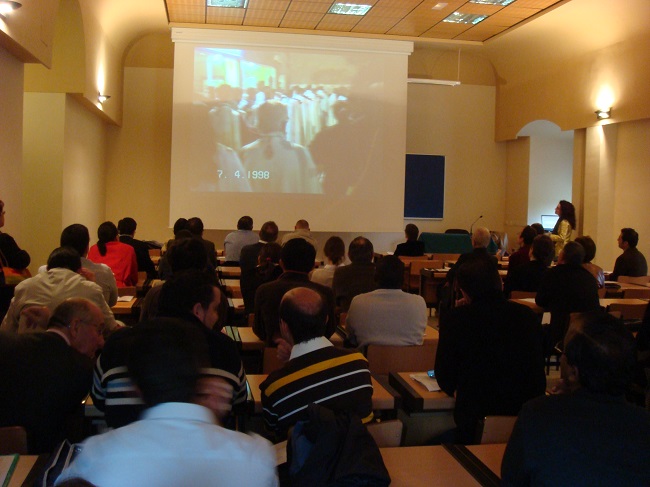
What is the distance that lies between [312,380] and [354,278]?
278 cm

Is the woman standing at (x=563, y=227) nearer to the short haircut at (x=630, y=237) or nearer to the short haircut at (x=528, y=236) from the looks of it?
the short haircut at (x=630, y=237)

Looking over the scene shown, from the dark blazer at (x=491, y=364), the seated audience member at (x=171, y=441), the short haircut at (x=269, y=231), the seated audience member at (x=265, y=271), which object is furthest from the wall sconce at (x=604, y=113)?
the seated audience member at (x=171, y=441)

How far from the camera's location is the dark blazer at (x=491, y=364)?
8.93 ft

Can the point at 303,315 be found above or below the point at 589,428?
above

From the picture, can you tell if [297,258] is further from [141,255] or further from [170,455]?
[141,255]

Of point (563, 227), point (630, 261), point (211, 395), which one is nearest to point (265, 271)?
point (211, 395)

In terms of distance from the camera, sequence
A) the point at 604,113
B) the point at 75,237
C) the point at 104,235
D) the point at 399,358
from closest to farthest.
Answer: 1. the point at 399,358
2. the point at 75,237
3. the point at 104,235
4. the point at 604,113

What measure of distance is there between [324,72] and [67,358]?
29.2ft

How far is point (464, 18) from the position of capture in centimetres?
1008

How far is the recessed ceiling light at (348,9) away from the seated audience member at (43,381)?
25.9 feet

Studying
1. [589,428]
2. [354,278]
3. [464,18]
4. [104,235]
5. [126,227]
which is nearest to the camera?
[589,428]

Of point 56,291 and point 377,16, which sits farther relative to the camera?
point 377,16

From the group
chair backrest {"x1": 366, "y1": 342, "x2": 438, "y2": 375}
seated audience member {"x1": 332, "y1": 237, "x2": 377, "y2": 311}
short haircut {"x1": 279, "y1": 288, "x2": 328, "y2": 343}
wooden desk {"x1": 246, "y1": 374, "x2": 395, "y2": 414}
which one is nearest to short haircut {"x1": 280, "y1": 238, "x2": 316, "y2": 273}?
chair backrest {"x1": 366, "y1": 342, "x2": 438, "y2": 375}

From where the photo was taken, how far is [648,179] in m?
9.36
